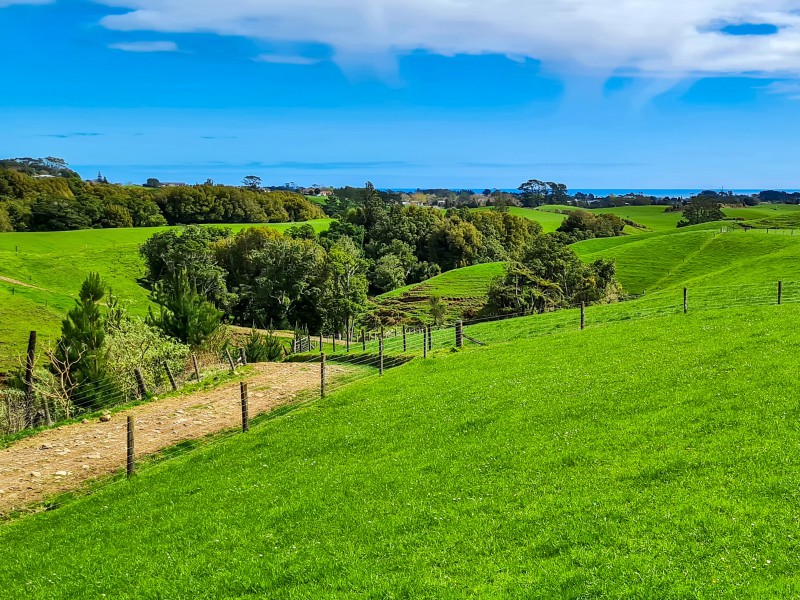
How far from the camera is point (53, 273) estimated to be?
3671 inches

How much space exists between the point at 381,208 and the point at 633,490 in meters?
143

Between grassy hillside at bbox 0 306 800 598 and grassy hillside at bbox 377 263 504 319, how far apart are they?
64964 millimetres

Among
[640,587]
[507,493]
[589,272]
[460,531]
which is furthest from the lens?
[589,272]

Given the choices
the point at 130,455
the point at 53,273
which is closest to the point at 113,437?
the point at 130,455

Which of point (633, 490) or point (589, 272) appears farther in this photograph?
point (589, 272)

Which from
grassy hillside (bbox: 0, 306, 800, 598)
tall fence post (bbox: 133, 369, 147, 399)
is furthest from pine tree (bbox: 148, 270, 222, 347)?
grassy hillside (bbox: 0, 306, 800, 598)

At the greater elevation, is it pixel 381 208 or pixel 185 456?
pixel 381 208

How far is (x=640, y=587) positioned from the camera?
8.70m

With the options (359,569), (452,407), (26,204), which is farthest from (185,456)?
(26,204)

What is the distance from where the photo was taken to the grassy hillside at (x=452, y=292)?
8931cm

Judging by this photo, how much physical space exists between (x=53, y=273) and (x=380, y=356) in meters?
81.8

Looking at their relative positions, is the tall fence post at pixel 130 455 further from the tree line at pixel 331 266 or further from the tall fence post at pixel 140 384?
the tree line at pixel 331 266

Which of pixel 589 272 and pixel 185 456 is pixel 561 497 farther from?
pixel 589 272

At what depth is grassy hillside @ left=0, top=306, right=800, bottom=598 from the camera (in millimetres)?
9594
